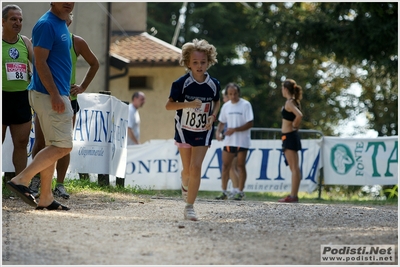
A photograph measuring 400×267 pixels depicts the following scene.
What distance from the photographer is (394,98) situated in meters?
32.5

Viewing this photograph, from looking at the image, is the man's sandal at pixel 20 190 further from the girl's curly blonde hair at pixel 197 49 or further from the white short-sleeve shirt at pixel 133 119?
the white short-sleeve shirt at pixel 133 119

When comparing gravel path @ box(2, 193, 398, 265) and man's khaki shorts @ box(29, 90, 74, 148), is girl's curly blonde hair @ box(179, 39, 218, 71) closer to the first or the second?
man's khaki shorts @ box(29, 90, 74, 148)

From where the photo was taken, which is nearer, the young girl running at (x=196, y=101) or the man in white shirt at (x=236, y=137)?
the young girl running at (x=196, y=101)

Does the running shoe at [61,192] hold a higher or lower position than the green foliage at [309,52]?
lower

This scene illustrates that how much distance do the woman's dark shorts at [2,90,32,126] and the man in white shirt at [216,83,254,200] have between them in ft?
16.9

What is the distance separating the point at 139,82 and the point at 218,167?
11536 millimetres

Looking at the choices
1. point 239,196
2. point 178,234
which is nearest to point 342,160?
point 239,196

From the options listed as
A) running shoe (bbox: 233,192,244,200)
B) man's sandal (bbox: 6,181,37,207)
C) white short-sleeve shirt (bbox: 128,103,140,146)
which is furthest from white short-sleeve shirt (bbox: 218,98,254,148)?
man's sandal (bbox: 6,181,37,207)

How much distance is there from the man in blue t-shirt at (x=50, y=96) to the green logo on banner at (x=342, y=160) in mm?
9627

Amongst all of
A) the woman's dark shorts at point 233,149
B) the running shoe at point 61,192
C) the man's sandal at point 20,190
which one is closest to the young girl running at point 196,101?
the man's sandal at point 20,190

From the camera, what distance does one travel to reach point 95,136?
471 inches

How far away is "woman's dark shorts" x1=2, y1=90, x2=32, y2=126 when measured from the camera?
885 cm

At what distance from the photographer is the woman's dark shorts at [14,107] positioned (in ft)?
29.0

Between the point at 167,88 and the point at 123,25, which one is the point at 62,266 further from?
the point at 123,25
